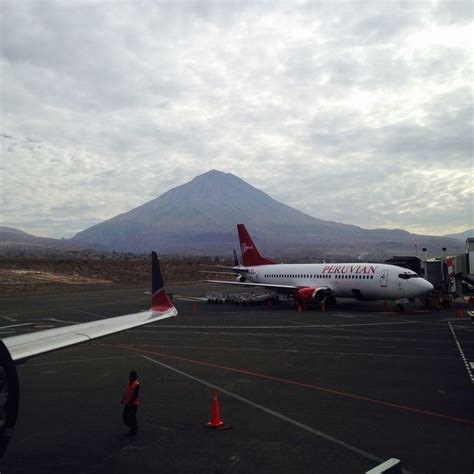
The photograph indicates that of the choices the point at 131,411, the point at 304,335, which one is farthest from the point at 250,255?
the point at 131,411

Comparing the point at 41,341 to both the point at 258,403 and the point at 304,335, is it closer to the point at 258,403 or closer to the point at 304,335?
the point at 258,403

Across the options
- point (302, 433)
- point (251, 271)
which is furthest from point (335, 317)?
point (302, 433)

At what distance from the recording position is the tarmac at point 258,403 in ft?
30.9

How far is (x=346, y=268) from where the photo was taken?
124 ft

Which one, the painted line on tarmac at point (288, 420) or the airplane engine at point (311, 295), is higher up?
the airplane engine at point (311, 295)

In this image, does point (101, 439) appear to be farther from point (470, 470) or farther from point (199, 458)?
point (470, 470)

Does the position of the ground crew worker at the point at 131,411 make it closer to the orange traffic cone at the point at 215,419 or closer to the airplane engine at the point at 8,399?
the orange traffic cone at the point at 215,419

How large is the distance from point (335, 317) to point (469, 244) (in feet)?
40.5

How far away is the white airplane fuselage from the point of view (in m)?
34.0

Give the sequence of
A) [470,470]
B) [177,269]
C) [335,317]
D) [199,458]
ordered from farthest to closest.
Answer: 1. [177,269]
2. [335,317]
3. [199,458]
4. [470,470]

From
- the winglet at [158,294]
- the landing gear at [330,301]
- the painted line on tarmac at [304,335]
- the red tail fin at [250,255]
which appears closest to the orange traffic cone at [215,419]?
the winglet at [158,294]

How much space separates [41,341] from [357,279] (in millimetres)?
30906

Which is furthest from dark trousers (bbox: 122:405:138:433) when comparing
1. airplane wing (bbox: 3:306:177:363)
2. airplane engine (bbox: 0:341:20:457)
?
airplane engine (bbox: 0:341:20:457)

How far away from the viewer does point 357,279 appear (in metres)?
36.6
